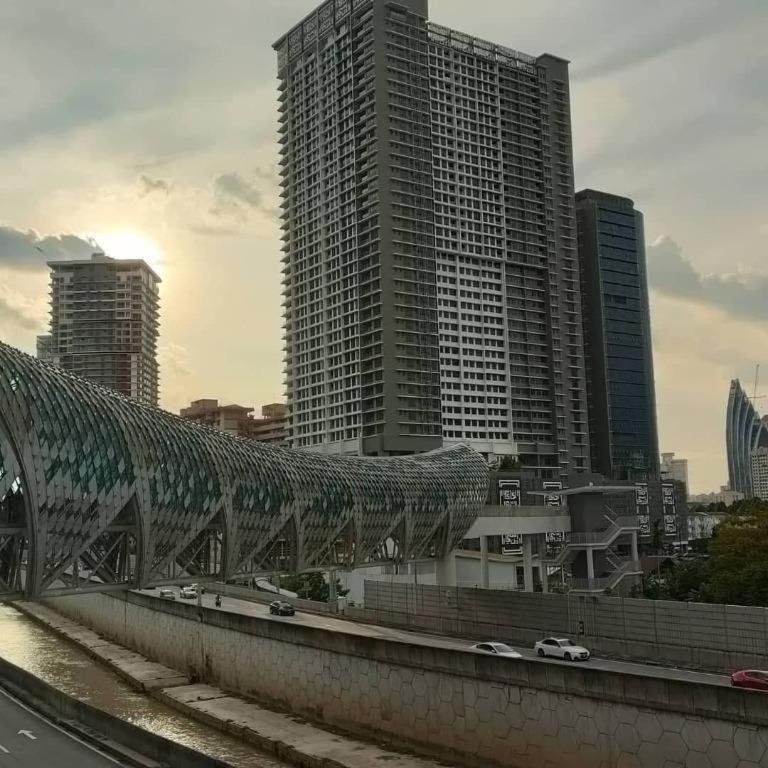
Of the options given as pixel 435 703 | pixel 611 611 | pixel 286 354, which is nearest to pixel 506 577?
pixel 611 611

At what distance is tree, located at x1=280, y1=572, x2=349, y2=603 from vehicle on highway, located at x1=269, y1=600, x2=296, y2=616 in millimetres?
16841

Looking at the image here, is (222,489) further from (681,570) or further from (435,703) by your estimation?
(681,570)

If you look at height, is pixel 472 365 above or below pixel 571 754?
above

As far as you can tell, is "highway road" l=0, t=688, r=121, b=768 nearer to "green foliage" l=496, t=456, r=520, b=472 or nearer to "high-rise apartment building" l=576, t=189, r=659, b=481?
"green foliage" l=496, t=456, r=520, b=472

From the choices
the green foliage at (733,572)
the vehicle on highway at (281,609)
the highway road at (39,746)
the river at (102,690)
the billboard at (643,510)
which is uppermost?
the billboard at (643,510)

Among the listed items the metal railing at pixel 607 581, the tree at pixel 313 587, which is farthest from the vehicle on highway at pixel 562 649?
the tree at pixel 313 587

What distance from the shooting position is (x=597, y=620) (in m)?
46.1

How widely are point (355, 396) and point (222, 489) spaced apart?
280 ft

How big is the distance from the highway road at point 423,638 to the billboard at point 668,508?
64.7m

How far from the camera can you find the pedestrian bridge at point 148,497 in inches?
1468

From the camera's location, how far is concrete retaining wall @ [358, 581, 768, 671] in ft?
125

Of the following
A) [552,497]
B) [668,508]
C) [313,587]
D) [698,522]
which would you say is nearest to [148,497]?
[313,587]

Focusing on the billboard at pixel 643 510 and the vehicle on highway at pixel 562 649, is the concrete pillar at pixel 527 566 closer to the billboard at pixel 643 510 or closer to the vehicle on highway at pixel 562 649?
the vehicle on highway at pixel 562 649

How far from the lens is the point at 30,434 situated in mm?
36688
